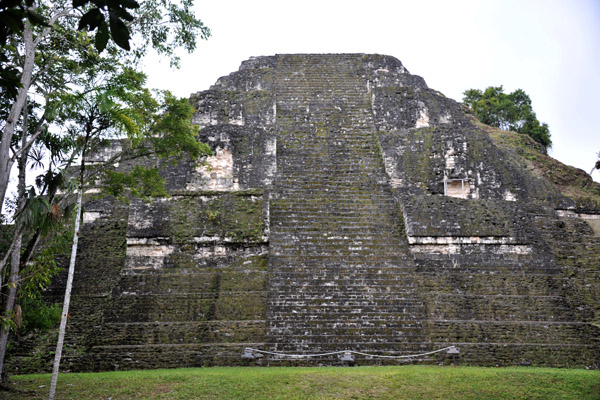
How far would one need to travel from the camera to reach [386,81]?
16484mm

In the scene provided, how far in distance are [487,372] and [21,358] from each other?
7.58 m

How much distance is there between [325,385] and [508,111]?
18.4m

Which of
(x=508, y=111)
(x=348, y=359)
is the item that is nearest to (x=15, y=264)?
(x=348, y=359)

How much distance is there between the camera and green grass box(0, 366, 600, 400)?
22.8 ft

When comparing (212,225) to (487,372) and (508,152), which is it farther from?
(508,152)

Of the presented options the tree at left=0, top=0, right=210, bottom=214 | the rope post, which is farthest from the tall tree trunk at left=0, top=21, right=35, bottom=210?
the rope post

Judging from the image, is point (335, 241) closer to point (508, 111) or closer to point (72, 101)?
point (72, 101)

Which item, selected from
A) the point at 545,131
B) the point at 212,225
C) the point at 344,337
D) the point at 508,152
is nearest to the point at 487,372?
the point at 344,337

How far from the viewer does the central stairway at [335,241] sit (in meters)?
9.08

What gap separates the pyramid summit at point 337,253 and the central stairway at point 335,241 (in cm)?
4

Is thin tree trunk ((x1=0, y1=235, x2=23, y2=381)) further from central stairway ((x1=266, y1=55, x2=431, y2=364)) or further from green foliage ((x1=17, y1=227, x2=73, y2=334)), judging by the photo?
central stairway ((x1=266, y1=55, x2=431, y2=364))

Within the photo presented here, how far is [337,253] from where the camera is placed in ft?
34.7

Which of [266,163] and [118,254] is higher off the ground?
[266,163]

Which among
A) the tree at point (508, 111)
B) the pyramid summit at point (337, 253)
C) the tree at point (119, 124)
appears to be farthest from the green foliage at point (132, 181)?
the tree at point (508, 111)
